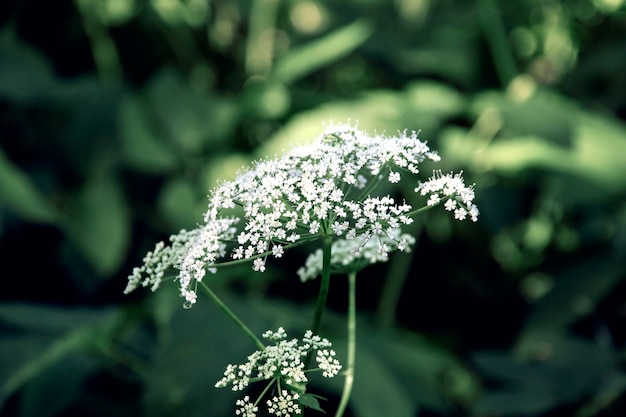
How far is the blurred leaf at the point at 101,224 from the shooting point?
3343 mm

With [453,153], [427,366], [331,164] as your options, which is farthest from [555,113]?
[331,164]

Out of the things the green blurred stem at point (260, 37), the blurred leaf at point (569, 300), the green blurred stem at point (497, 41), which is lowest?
the blurred leaf at point (569, 300)

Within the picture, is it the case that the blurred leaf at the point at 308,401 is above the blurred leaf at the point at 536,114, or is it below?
below

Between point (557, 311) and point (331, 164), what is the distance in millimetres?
2027

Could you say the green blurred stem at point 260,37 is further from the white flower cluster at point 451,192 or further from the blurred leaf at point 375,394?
the white flower cluster at point 451,192

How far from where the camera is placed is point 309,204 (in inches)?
47.3

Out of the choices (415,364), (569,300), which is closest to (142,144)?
(415,364)

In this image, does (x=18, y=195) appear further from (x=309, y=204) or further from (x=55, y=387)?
(x=309, y=204)

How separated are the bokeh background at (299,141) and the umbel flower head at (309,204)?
0.80 meters

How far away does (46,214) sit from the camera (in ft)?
10.2

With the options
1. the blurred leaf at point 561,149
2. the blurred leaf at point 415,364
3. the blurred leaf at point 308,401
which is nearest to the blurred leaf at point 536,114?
the blurred leaf at point 561,149

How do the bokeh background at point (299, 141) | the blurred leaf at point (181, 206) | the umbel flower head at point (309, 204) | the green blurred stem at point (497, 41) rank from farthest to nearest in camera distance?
the green blurred stem at point (497, 41), the blurred leaf at point (181, 206), the bokeh background at point (299, 141), the umbel flower head at point (309, 204)

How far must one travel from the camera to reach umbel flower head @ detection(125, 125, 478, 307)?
3.91ft

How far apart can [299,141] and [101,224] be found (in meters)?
1.16
